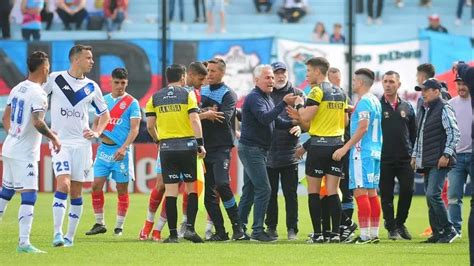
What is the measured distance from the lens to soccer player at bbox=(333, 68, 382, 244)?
15.4m

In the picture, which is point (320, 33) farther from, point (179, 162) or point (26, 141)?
point (26, 141)

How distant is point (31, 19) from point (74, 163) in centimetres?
1348

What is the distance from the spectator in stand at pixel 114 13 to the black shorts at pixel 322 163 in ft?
48.0

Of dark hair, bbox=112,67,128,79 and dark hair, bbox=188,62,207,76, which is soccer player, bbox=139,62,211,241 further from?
dark hair, bbox=112,67,128,79

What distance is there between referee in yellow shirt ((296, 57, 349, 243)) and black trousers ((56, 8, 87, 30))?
14.9m

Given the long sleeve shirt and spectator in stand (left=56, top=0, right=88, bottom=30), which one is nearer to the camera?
the long sleeve shirt

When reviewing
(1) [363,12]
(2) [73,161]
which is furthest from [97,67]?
(2) [73,161]

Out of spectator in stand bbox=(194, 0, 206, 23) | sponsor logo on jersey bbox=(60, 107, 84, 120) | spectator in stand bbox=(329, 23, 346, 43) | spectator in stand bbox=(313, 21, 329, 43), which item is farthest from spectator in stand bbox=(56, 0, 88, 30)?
sponsor logo on jersey bbox=(60, 107, 84, 120)

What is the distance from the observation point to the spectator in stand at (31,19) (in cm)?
2695

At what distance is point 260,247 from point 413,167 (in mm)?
2903

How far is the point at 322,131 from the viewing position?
15.3 metres

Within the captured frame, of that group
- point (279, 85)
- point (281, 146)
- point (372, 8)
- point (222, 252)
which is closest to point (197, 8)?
point (372, 8)

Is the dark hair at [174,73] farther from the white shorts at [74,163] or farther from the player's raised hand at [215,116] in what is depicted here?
the white shorts at [74,163]

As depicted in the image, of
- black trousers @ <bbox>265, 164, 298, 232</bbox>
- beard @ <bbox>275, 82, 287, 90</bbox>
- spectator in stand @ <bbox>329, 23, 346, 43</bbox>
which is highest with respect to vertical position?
spectator in stand @ <bbox>329, 23, 346, 43</bbox>
